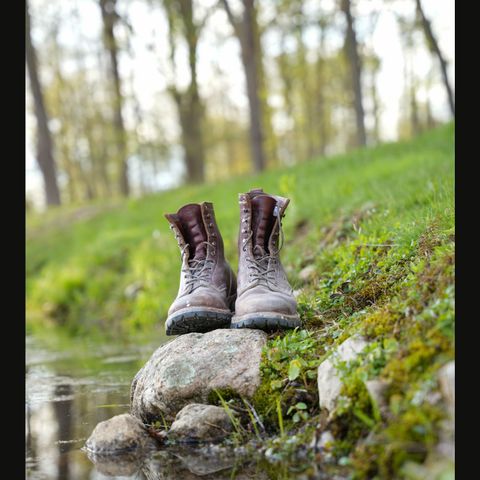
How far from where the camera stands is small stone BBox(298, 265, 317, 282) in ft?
17.4

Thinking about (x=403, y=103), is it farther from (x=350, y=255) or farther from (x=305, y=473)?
(x=305, y=473)

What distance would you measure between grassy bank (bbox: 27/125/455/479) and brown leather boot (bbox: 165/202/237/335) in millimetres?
472

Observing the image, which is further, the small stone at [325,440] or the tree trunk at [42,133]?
the tree trunk at [42,133]

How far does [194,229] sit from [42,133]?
16.4m

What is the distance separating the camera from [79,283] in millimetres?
10781

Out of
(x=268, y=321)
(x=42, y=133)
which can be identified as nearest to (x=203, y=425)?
(x=268, y=321)

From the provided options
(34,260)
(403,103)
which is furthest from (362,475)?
(403,103)

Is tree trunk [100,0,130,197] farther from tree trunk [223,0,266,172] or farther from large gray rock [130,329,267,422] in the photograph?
large gray rock [130,329,267,422]

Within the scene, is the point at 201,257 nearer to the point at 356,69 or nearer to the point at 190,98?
the point at 356,69

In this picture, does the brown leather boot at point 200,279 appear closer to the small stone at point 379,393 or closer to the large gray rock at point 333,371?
the large gray rock at point 333,371

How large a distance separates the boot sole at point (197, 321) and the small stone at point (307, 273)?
1.67 meters

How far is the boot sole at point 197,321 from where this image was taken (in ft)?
11.8

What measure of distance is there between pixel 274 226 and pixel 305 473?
64.1 inches

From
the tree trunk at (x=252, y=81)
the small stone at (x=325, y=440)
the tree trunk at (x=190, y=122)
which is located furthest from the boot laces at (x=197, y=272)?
the tree trunk at (x=190, y=122)
